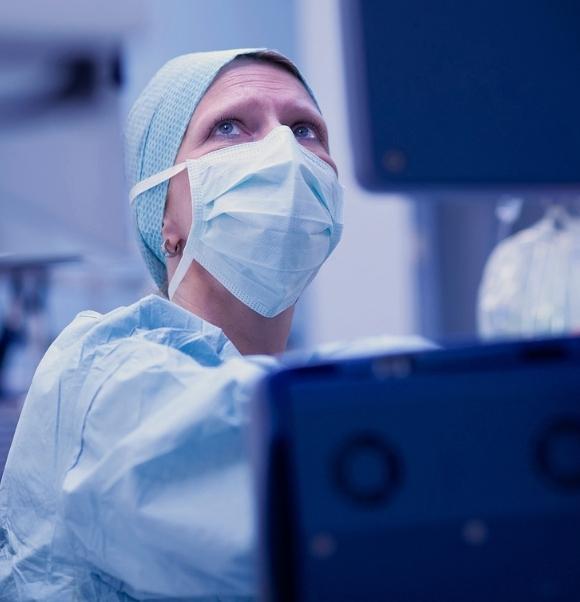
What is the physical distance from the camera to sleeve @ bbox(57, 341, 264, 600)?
64 cm

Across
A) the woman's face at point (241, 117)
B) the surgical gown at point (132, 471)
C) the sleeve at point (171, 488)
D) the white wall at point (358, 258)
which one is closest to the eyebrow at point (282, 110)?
the woman's face at point (241, 117)

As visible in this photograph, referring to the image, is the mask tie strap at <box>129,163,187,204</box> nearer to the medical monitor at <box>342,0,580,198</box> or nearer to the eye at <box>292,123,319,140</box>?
the eye at <box>292,123,319,140</box>

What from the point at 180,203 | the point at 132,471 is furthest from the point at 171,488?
the point at 180,203

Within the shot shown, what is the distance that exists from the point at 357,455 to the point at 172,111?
86 cm

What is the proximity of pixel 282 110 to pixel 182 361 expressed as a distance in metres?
0.52

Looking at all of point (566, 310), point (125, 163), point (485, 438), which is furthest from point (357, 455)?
point (566, 310)

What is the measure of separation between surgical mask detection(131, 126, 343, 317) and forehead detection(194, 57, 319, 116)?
0.23 feet

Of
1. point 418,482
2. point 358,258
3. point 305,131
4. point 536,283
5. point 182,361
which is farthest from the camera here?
point 358,258

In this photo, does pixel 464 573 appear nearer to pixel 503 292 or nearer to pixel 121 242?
pixel 121 242

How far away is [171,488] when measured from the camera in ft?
2.18

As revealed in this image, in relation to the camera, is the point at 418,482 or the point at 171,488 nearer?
the point at 418,482

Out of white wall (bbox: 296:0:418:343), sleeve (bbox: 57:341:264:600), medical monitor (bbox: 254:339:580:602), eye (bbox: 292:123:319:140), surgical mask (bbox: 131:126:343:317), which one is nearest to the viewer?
medical monitor (bbox: 254:339:580:602)

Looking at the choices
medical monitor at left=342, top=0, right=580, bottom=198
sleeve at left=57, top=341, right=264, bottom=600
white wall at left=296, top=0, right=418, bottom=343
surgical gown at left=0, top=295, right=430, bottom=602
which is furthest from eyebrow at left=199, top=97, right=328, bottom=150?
white wall at left=296, top=0, right=418, bottom=343

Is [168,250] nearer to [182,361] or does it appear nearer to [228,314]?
[228,314]
